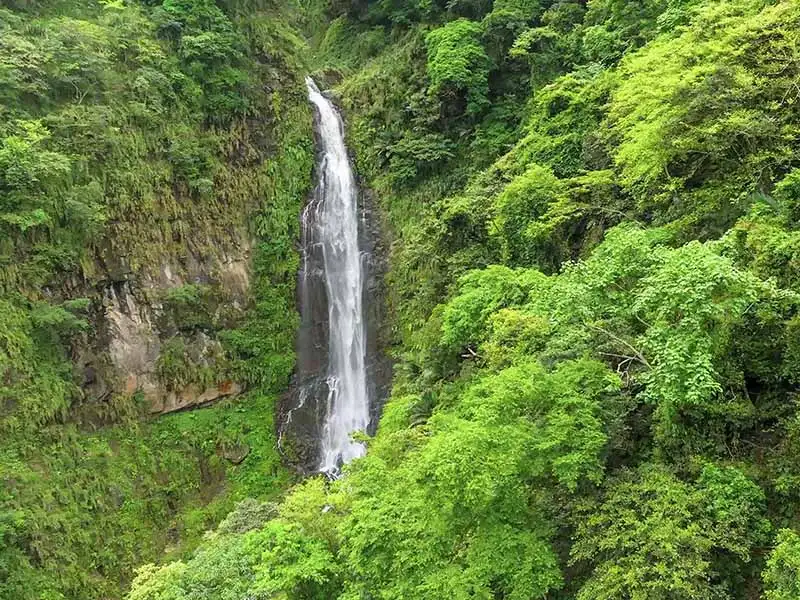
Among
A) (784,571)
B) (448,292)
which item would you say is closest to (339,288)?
(448,292)

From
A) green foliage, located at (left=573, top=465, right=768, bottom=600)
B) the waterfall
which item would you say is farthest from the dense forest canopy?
the waterfall

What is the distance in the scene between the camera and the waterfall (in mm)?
18656

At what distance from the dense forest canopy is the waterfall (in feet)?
3.17

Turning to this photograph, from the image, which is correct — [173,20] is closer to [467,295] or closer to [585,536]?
[467,295]

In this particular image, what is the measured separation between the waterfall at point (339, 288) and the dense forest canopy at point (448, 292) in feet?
3.17

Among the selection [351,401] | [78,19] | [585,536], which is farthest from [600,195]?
[78,19]

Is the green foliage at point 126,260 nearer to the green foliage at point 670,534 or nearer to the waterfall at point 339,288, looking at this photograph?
the waterfall at point 339,288

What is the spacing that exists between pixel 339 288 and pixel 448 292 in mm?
6780

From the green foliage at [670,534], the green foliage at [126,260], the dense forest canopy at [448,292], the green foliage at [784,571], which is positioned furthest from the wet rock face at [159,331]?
the green foliage at [784,571]

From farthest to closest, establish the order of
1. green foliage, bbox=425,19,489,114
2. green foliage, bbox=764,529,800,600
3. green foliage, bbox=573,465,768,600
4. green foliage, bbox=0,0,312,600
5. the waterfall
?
1. green foliage, bbox=425,19,489,114
2. the waterfall
3. green foliage, bbox=0,0,312,600
4. green foliage, bbox=573,465,768,600
5. green foliage, bbox=764,529,800,600

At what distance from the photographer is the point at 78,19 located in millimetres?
18547

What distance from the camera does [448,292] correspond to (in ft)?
49.1

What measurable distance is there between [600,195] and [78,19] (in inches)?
693

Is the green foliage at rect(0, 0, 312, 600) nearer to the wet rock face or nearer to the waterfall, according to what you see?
the wet rock face
